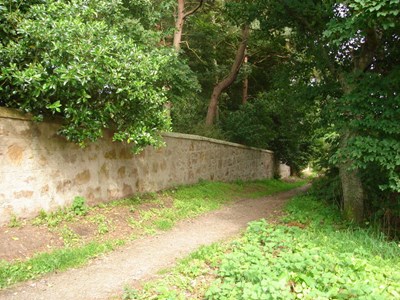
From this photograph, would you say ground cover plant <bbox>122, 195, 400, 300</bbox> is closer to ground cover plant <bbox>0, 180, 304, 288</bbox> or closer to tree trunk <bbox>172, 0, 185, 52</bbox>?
ground cover plant <bbox>0, 180, 304, 288</bbox>

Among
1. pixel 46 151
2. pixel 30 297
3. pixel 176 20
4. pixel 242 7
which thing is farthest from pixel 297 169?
pixel 30 297

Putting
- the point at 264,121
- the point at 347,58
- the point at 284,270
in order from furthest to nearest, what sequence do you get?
the point at 264,121
the point at 347,58
the point at 284,270

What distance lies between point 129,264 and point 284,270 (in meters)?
1.92

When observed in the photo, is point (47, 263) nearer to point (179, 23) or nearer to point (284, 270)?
point (284, 270)

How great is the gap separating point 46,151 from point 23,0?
237cm

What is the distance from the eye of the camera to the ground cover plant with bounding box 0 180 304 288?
3.96 meters

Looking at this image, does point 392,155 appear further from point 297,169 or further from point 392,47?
point 297,169

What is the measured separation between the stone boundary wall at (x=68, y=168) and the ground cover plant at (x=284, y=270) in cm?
256

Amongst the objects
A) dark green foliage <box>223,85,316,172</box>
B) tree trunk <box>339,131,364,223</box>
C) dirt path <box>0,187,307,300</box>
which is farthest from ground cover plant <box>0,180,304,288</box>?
dark green foliage <box>223,85,316,172</box>

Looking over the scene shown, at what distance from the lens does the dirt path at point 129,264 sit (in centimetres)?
343

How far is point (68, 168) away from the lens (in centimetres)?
572

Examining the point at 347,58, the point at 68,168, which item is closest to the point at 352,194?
the point at 347,58

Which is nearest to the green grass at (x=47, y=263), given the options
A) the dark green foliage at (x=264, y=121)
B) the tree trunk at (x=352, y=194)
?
the tree trunk at (x=352, y=194)

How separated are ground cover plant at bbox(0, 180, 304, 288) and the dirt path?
0.62 feet
